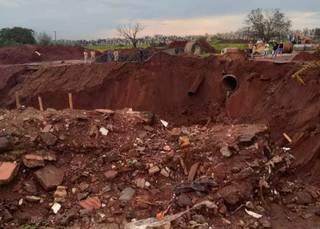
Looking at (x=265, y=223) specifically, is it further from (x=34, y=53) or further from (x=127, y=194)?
(x=34, y=53)

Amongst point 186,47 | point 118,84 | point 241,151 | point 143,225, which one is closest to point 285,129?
point 241,151

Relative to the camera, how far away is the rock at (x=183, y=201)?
968cm

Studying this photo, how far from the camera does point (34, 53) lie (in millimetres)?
35281

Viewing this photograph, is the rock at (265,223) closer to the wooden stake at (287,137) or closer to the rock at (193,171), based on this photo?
the rock at (193,171)

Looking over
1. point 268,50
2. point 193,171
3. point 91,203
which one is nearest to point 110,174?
point 91,203

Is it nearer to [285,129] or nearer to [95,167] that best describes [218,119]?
[285,129]

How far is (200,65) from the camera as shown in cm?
2002

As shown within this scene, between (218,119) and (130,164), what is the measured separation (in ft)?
24.7

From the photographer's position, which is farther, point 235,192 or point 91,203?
point 235,192

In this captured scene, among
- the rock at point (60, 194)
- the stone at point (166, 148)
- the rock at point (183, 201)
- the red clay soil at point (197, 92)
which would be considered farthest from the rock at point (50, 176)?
the red clay soil at point (197, 92)

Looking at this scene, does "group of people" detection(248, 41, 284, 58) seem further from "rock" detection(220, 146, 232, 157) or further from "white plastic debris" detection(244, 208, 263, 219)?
"white plastic debris" detection(244, 208, 263, 219)

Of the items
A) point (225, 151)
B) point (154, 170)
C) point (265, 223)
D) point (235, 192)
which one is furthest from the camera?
point (225, 151)

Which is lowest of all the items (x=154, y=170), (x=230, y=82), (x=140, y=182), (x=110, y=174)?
(x=140, y=182)

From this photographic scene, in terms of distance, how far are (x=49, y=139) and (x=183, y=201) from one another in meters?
3.35
